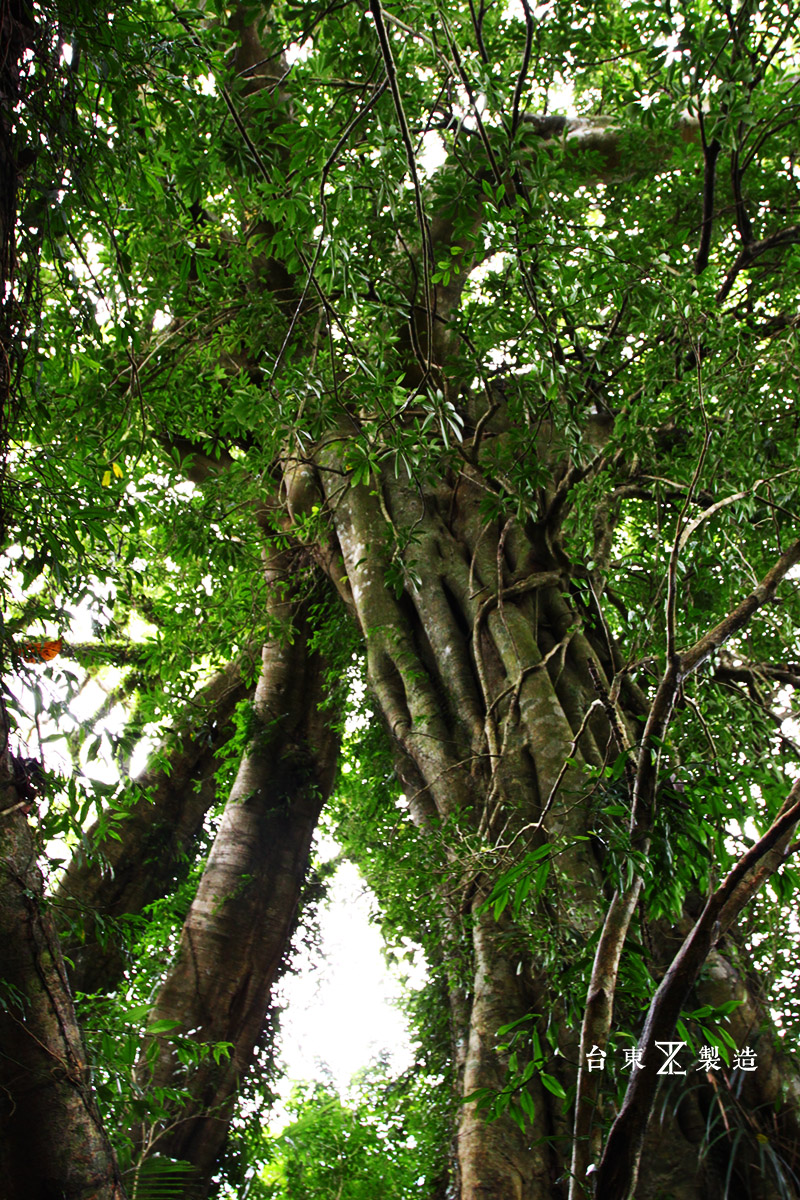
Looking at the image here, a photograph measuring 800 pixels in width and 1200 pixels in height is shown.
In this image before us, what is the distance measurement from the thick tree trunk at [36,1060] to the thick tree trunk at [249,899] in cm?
257

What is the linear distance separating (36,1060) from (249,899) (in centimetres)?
378

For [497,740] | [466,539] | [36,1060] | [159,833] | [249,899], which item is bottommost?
[36,1060]

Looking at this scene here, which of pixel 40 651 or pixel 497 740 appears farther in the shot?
pixel 497 740

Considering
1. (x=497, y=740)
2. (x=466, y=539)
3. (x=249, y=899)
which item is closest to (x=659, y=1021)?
(x=497, y=740)

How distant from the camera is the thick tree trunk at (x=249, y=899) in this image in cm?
431

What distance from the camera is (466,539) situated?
4512mm

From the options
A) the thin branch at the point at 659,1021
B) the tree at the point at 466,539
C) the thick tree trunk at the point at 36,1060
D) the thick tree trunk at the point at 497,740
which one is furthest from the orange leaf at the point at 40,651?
the thin branch at the point at 659,1021

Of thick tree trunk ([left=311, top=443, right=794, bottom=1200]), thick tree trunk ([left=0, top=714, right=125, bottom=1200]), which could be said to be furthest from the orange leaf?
thick tree trunk ([left=311, top=443, right=794, bottom=1200])

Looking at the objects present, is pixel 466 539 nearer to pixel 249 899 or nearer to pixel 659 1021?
pixel 249 899

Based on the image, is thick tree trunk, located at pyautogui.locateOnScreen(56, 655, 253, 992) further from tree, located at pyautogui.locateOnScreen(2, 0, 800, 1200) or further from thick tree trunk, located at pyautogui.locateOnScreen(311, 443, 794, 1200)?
thick tree trunk, located at pyautogui.locateOnScreen(311, 443, 794, 1200)

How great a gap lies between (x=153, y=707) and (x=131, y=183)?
3.39 metres

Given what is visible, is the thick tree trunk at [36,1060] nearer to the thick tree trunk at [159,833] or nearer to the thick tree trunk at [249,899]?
the thick tree trunk at [249,899]

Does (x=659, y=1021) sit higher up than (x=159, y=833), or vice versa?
(x=159, y=833)

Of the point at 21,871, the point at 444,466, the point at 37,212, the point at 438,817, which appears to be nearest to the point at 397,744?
the point at 438,817
